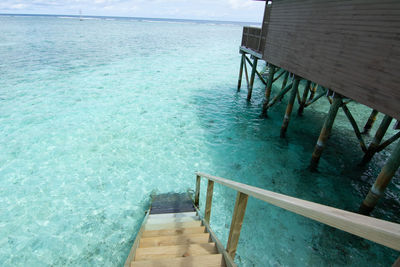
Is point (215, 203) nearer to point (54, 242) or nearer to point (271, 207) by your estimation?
point (271, 207)

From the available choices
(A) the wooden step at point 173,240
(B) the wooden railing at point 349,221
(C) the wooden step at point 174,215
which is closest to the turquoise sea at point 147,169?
(C) the wooden step at point 174,215

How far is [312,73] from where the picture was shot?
7617 millimetres

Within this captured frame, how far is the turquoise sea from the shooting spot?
531cm

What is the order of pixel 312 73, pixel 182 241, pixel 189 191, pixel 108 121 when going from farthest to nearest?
pixel 108 121 < pixel 312 73 < pixel 189 191 < pixel 182 241

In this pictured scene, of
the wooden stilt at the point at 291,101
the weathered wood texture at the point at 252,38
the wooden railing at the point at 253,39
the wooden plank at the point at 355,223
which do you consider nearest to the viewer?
the wooden plank at the point at 355,223

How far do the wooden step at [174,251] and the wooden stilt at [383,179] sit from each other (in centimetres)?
467

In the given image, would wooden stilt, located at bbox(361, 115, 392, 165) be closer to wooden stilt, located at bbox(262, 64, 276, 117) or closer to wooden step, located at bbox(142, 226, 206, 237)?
wooden stilt, located at bbox(262, 64, 276, 117)

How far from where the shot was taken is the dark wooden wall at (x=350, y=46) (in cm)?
491

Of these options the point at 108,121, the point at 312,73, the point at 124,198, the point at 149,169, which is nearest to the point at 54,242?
the point at 124,198

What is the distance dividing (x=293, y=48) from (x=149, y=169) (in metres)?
7.43

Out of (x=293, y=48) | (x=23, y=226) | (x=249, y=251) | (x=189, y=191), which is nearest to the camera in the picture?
(x=249, y=251)

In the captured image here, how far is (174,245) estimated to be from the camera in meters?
3.34

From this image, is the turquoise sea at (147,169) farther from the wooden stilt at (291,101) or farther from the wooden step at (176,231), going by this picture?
the wooden step at (176,231)

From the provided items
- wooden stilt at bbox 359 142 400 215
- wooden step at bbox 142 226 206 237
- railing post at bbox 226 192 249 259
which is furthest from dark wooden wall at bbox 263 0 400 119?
wooden step at bbox 142 226 206 237
